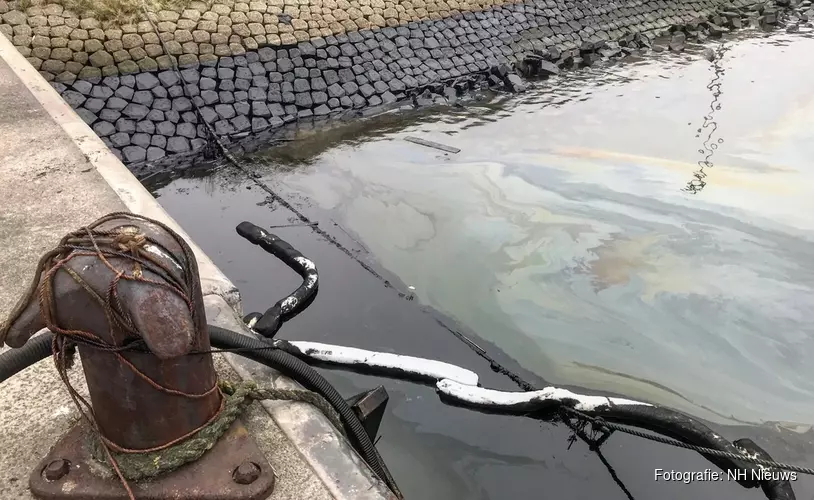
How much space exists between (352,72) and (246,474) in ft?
28.8

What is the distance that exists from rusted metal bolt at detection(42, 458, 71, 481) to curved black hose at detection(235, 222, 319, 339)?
7.15 ft

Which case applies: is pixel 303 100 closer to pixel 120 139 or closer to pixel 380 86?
pixel 380 86

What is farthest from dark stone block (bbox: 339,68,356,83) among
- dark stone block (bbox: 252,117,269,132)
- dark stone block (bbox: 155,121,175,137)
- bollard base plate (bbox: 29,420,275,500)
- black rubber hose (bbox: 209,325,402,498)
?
bollard base plate (bbox: 29,420,275,500)

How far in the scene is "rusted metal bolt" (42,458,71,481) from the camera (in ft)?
6.13

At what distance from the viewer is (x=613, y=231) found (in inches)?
246

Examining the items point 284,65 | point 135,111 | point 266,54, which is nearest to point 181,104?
point 135,111

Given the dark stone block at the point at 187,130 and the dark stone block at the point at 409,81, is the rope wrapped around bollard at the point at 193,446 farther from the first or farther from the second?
the dark stone block at the point at 409,81

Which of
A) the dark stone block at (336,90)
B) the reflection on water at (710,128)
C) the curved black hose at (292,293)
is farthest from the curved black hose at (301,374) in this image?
the dark stone block at (336,90)

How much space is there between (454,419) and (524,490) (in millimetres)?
656

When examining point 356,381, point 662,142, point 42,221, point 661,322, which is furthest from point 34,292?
point 662,142

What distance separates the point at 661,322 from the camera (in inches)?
200

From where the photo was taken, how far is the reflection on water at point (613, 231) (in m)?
4.71

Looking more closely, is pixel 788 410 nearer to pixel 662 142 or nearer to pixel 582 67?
pixel 662 142

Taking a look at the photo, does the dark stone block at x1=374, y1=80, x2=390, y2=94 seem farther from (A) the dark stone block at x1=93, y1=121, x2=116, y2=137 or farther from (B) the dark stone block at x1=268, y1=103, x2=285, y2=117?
(A) the dark stone block at x1=93, y1=121, x2=116, y2=137
